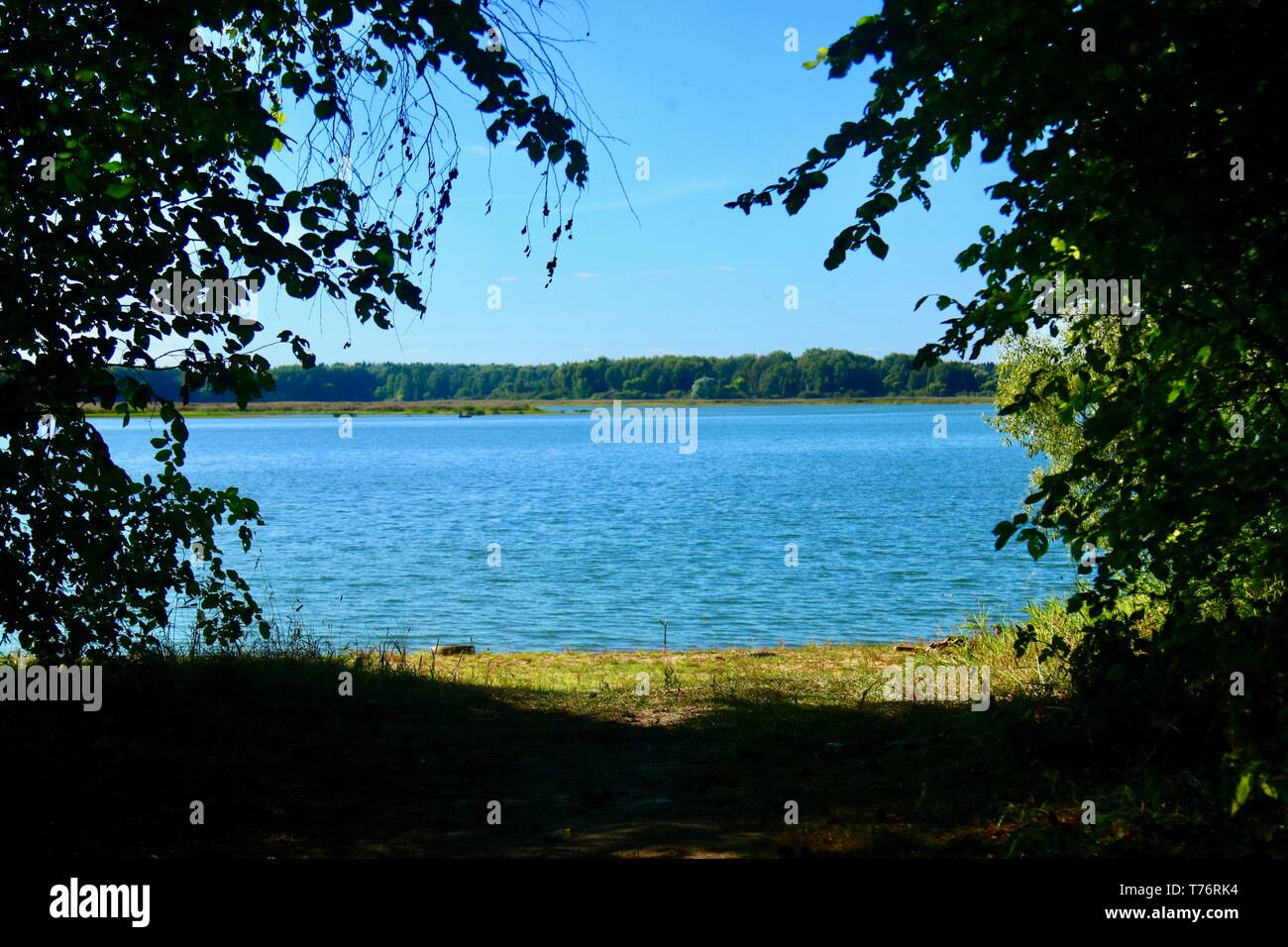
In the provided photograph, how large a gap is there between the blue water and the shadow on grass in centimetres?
821

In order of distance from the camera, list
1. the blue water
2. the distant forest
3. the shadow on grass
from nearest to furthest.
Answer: the shadow on grass, the blue water, the distant forest

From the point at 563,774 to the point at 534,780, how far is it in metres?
0.26

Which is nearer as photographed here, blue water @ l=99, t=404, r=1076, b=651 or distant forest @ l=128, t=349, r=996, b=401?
blue water @ l=99, t=404, r=1076, b=651

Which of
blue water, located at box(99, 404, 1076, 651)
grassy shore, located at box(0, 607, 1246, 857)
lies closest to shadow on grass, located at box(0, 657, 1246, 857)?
grassy shore, located at box(0, 607, 1246, 857)

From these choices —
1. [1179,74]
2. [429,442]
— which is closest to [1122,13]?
[1179,74]

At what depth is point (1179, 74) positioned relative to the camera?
183 inches

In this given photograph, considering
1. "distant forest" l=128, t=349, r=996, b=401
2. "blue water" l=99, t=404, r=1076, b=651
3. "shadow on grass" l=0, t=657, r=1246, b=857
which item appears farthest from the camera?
"distant forest" l=128, t=349, r=996, b=401

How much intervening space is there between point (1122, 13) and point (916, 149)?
141cm

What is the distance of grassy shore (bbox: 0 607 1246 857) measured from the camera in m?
5.46

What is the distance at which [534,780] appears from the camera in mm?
7125

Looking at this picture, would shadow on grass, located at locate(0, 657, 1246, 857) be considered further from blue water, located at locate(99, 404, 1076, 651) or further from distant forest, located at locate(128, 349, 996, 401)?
distant forest, located at locate(128, 349, 996, 401)

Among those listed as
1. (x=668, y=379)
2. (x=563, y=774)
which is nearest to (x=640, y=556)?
(x=563, y=774)
